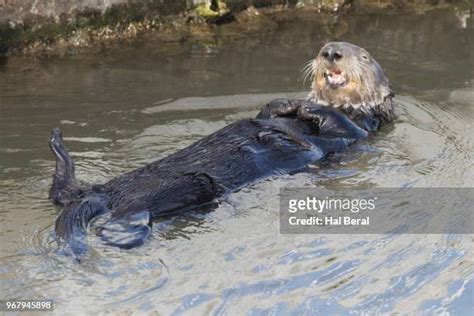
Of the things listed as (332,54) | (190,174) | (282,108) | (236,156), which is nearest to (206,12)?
(332,54)

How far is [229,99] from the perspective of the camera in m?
5.87

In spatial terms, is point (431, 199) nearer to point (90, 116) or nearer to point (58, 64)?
point (90, 116)

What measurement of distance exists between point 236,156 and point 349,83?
4.09 feet

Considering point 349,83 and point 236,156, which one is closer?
point 236,156

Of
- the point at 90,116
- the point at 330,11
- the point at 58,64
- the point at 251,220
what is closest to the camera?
the point at 251,220

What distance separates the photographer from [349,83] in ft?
17.3

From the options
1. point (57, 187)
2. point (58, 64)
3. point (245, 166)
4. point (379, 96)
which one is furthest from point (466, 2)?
point (57, 187)

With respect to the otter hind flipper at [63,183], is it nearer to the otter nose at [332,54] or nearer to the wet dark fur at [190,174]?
the wet dark fur at [190,174]

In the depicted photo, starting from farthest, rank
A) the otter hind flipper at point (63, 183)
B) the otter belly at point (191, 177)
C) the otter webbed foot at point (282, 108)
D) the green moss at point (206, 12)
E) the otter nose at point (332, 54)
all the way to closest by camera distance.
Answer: the green moss at point (206, 12) < the otter nose at point (332, 54) < the otter webbed foot at point (282, 108) < the otter hind flipper at point (63, 183) < the otter belly at point (191, 177)

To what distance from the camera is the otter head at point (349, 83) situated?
17.1 ft

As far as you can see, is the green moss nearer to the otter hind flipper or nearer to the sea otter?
the sea otter

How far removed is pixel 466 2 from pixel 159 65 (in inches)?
142

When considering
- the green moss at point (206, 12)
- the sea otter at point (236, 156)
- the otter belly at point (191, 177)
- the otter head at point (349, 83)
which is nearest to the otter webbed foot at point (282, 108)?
the sea otter at point (236, 156)

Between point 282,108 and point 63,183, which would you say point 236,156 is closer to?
point 282,108
